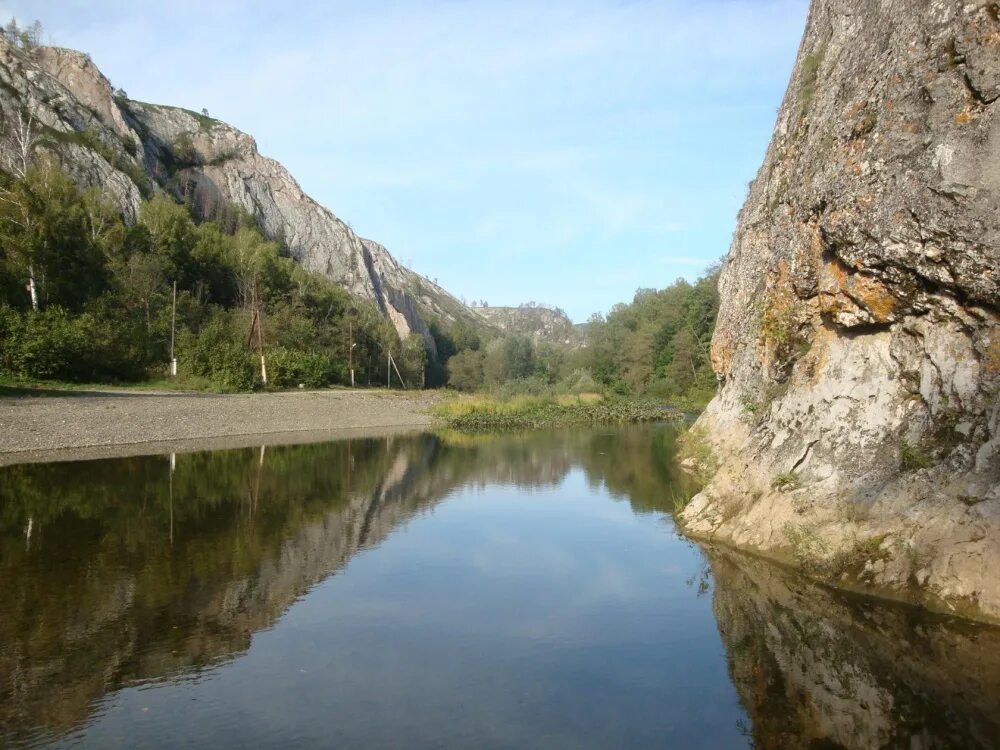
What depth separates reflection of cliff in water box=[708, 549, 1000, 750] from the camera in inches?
254

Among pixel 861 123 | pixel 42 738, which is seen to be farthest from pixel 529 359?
pixel 42 738

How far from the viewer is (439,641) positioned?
8.89 meters

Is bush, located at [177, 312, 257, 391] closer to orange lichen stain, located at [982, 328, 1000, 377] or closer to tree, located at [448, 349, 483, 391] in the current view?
tree, located at [448, 349, 483, 391]

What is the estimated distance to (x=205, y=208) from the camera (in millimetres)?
94125

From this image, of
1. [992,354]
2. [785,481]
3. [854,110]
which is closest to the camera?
[992,354]

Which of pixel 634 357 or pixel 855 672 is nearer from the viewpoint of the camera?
pixel 855 672

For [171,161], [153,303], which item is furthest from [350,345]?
[171,161]

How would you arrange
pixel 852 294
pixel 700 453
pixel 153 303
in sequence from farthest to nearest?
pixel 153 303
pixel 700 453
pixel 852 294

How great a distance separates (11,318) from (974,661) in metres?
41.6

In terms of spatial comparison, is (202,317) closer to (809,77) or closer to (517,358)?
(517,358)

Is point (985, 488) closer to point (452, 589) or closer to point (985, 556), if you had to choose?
point (985, 556)

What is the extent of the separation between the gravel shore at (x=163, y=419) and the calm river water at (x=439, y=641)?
10275 mm

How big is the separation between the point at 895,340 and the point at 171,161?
109 m

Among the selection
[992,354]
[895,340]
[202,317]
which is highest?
[202,317]
